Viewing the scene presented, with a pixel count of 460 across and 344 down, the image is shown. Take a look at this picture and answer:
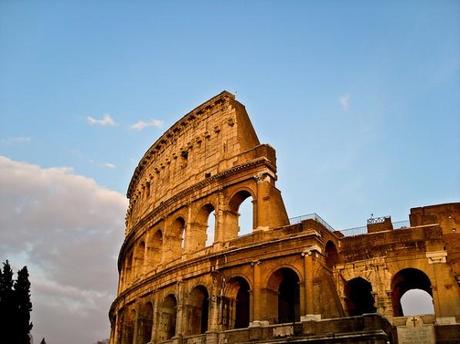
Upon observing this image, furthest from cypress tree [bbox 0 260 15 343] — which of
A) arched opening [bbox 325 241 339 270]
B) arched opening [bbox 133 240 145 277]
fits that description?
arched opening [bbox 325 241 339 270]

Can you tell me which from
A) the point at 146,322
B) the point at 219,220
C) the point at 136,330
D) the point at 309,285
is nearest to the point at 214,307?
the point at 219,220

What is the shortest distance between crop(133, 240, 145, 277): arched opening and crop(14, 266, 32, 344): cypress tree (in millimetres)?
7153

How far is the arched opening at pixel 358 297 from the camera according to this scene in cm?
2270

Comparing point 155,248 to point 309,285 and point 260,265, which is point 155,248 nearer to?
point 260,265

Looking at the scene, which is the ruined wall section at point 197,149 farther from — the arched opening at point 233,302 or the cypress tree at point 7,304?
the cypress tree at point 7,304

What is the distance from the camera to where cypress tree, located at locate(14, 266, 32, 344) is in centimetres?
2350

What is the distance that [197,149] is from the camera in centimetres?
2809

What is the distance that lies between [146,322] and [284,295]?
8377 millimetres

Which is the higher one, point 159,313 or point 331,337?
point 159,313

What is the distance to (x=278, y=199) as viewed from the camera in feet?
74.9

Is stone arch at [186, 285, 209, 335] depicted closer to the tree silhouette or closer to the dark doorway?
the dark doorway

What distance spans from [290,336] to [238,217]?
7152 mm

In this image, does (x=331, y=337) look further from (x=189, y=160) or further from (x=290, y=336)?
(x=189, y=160)

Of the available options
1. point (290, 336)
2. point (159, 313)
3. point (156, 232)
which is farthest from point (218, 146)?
point (290, 336)
